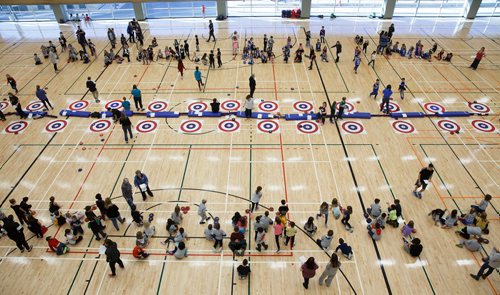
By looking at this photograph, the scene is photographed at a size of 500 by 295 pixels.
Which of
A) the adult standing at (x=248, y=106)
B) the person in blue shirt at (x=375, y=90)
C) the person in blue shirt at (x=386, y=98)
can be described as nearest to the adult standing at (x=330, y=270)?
the adult standing at (x=248, y=106)

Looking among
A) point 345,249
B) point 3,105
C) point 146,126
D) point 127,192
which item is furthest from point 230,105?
point 3,105

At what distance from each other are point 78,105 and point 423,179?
21.3 meters

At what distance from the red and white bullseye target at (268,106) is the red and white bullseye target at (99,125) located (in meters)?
9.73

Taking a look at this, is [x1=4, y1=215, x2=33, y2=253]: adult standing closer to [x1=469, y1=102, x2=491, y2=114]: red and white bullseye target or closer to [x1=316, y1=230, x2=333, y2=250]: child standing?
[x1=316, y1=230, x2=333, y2=250]: child standing

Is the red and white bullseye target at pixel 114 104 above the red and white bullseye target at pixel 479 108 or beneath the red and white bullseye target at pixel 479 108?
beneath

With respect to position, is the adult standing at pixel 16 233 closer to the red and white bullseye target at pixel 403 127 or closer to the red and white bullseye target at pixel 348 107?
the red and white bullseye target at pixel 348 107

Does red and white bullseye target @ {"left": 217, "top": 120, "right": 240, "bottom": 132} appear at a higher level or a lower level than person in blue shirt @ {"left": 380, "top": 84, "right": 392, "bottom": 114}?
lower

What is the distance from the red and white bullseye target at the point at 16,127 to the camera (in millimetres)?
19516

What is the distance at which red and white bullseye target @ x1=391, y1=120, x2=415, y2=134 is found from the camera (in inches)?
752

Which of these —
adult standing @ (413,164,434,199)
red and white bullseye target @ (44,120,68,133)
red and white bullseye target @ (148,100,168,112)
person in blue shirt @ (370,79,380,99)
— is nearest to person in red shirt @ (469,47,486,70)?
person in blue shirt @ (370,79,380,99)

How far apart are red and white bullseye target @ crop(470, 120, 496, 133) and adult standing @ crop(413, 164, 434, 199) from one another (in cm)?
739

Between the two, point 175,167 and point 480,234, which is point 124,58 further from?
point 480,234

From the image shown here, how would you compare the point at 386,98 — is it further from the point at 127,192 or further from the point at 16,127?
the point at 16,127

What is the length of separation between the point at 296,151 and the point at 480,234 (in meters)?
8.81
